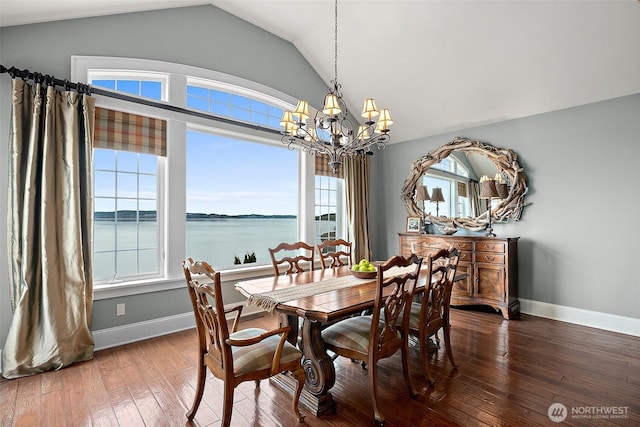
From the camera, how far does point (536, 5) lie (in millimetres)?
3143

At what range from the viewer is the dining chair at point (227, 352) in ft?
5.62

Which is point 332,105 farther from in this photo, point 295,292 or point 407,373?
point 407,373

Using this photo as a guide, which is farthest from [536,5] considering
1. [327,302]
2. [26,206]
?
[26,206]

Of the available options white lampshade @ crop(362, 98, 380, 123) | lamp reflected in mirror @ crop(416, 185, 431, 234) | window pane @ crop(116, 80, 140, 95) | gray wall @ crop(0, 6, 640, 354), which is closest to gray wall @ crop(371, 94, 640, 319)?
gray wall @ crop(0, 6, 640, 354)

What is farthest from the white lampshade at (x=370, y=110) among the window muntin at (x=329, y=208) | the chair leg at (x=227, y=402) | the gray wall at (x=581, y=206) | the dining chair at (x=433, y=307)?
the gray wall at (x=581, y=206)

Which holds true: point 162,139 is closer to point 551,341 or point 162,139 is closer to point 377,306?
point 377,306

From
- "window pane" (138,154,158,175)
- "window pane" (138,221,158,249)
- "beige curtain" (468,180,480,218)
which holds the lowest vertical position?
"window pane" (138,221,158,249)

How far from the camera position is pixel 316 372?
2113 mm

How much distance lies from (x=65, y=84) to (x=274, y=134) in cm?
236

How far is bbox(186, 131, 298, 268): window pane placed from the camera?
3.98m

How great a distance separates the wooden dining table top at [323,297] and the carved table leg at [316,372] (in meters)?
0.18

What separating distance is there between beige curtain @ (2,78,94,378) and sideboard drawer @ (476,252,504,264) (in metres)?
4.46

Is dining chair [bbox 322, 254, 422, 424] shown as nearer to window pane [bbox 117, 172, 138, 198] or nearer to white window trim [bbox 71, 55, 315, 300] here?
white window trim [bbox 71, 55, 315, 300]

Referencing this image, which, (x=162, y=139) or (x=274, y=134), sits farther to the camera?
(x=274, y=134)
